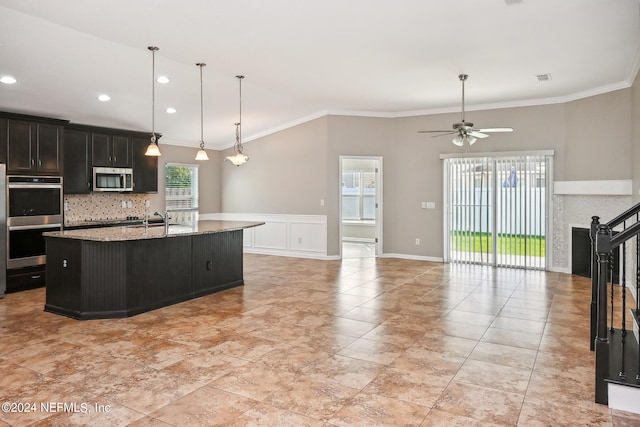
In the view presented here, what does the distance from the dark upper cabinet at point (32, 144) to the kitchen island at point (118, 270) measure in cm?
186

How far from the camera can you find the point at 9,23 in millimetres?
4117

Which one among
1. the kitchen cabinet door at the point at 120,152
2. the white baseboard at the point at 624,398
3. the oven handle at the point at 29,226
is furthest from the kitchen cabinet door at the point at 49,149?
the white baseboard at the point at 624,398

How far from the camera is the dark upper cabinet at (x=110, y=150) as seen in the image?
7.32 m

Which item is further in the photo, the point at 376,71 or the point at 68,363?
the point at 376,71

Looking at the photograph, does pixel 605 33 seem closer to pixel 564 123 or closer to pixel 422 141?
pixel 564 123

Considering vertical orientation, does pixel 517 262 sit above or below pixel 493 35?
below

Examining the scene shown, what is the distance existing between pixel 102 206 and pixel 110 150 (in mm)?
1043

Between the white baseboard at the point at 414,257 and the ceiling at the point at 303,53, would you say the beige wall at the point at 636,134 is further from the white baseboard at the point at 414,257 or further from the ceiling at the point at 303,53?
the white baseboard at the point at 414,257

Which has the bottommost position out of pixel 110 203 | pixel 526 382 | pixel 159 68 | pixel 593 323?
pixel 526 382

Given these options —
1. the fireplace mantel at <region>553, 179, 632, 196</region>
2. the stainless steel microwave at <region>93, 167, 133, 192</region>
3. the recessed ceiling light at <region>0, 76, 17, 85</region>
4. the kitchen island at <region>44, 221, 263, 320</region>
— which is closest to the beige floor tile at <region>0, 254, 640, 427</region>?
the kitchen island at <region>44, 221, 263, 320</region>

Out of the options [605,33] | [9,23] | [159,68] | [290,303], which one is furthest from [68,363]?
[605,33]

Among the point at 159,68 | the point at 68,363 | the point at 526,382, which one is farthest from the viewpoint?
the point at 159,68

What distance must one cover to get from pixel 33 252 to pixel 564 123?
8498 mm

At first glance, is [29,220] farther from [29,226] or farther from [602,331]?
[602,331]
